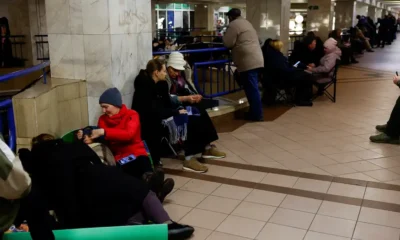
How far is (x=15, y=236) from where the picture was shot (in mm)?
2258

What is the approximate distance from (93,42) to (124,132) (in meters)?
1.06

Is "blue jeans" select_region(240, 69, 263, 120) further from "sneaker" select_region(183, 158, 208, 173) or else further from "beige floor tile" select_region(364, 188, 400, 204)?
"beige floor tile" select_region(364, 188, 400, 204)

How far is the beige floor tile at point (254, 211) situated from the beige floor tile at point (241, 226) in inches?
2.8

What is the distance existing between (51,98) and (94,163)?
1160mm

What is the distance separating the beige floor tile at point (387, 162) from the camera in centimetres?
462

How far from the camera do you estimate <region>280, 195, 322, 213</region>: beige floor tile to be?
358cm

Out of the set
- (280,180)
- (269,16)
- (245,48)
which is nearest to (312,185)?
(280,180)

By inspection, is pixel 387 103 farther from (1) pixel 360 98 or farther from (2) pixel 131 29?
A: (2) pixel 131 29

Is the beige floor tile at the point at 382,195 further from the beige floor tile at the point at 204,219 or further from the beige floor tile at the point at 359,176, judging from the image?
the beige floor tile at the point at 204,219

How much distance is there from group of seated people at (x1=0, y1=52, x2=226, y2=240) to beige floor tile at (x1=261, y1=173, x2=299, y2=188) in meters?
0.64

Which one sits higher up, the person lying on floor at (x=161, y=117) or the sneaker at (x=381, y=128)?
the person lying on floor at (x=161, y=117)

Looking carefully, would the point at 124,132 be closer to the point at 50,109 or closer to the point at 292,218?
the point at 50,109

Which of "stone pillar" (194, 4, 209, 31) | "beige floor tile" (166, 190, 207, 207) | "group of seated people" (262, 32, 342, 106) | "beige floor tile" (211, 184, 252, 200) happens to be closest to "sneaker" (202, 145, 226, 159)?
"beige floor tile" (211, 184, 252, 200)

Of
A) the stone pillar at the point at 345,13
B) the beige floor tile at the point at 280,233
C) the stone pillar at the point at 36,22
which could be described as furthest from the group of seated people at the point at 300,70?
the stone pillar at the point at 345,13
